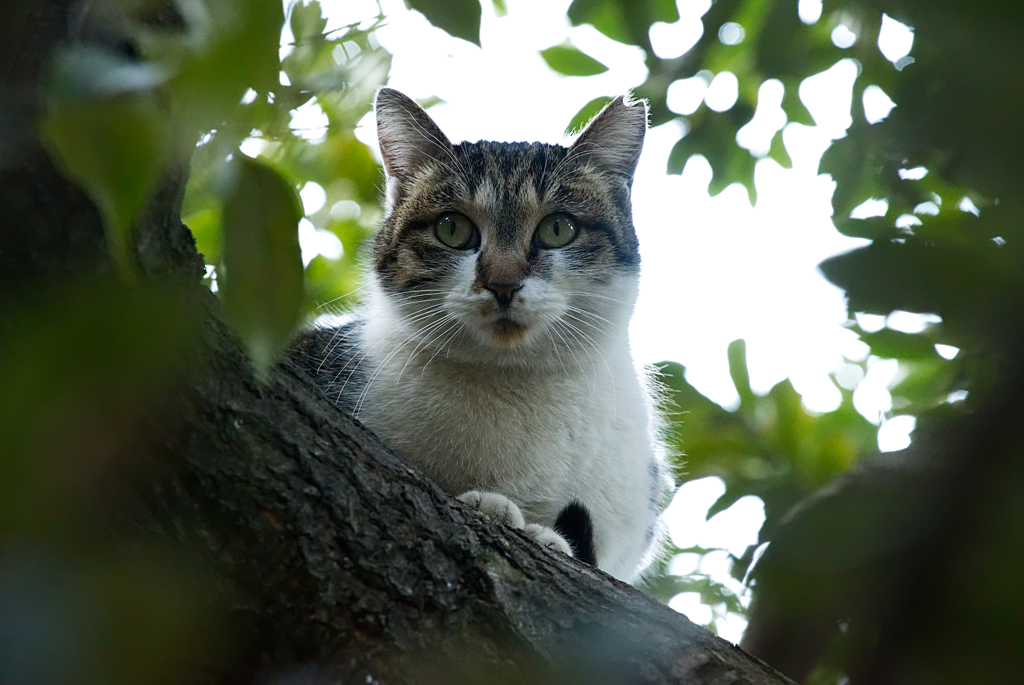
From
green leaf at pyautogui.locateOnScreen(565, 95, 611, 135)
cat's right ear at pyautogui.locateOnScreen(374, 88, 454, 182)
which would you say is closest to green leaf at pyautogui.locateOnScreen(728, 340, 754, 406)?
green leaf at pyautogui.locateOnScreen(565, 95, 611, 135)

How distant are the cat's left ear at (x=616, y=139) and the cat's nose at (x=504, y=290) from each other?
955 mm

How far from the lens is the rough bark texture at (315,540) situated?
43.4 inches

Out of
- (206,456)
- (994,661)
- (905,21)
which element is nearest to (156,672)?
(206,456)

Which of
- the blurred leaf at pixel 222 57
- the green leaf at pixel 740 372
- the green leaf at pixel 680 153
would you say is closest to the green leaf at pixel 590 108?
the green leaf at pixel 680 153

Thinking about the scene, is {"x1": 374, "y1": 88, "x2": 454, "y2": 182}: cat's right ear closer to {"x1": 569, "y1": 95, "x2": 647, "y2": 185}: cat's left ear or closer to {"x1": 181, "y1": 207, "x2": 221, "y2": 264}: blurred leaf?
{"x1": 569, "y1": 95, "x2": 647, "y2": 185}: cat's left ear

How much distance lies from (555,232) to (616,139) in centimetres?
59

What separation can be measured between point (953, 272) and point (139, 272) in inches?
35.3

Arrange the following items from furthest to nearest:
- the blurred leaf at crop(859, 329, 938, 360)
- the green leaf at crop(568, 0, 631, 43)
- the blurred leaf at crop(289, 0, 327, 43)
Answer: the green leaf at crop(568, 0, 631, 43), the blurred leaf at crop(289, 0, 327, 43), the blurred leaf at crop(859, 329, 938, 360)

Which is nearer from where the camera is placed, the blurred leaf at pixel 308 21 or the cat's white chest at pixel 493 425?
the blurred leaf at pixel 308 21

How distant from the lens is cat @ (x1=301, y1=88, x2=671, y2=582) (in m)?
2.97

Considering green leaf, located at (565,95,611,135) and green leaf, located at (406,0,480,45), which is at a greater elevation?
green leaf, located at (565,95,611,135)

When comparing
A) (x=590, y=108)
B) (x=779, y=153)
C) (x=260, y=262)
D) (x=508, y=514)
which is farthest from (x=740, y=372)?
(x=260, y=262)

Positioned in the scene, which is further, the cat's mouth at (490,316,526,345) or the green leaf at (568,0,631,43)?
the cat's mouth at (490,316,526,345)

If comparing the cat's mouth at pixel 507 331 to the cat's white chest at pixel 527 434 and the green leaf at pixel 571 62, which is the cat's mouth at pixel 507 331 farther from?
the green leaf at pixel 571 62
